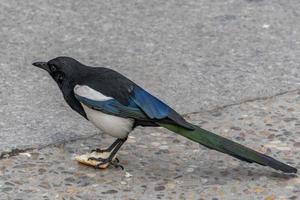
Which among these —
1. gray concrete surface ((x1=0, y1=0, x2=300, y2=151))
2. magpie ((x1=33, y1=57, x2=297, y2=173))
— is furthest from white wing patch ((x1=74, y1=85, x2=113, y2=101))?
gray concrete surface ((x1=0, y1=0, x2=300, y2=151))

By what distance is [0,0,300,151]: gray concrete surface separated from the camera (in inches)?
202

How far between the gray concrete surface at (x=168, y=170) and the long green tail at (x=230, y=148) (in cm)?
11

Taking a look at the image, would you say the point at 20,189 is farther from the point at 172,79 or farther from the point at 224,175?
the point at 172,79

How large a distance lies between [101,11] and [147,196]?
103 inches

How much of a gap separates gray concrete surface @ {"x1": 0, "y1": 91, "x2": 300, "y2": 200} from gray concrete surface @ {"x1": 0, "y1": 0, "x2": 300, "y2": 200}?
13 mm

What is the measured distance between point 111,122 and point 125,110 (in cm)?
10

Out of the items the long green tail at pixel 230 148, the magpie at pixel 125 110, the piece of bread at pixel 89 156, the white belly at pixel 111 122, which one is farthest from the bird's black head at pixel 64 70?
the long green tail at pixel 230 148

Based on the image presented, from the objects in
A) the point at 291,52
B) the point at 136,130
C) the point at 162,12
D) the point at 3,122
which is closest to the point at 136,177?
the point at 136,130

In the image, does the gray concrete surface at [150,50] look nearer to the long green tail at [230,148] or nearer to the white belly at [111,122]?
the white belly at [111,122]

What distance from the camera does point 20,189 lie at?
429 centimetres

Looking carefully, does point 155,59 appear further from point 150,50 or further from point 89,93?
point 89,93

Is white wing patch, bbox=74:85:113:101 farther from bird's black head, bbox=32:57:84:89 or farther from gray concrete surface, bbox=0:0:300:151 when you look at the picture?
gray concrete surface, bbox=0:0:300:151

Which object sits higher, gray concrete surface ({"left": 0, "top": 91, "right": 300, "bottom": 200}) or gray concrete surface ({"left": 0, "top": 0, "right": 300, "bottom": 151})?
gray concrete surface ({"left": 0, "top": 0, "right": 300, "bottom": 151})

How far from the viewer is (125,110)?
4297 mm
